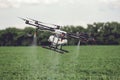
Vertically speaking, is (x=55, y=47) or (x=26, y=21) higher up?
(x=26, y=21)

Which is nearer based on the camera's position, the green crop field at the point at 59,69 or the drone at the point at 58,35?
the drone at the point at 58,35

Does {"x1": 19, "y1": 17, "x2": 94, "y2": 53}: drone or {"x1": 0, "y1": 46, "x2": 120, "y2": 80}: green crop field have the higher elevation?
{"x1": 19, "y1": 17, "x2": 94, "y2": 53}: drone

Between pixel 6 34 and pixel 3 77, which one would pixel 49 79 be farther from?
pixel 6 34

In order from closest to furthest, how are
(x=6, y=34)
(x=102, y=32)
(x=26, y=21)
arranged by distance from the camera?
(x=26, y=21)
(x=102, y=32)
(x=6, y=34)

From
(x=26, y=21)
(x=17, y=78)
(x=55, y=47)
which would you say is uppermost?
(x=26, y=21)

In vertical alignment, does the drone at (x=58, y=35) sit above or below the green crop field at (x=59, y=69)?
above

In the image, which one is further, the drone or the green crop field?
the green crop field

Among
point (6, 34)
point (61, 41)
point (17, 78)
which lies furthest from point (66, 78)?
point (6, 34)

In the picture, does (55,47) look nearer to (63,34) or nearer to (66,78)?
(63,34)

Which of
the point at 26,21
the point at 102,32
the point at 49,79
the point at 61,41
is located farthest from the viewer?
the point at 102,32

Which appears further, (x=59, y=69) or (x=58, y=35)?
(x=59, y=69)

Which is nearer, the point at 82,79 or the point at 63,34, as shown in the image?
the point at 63,34
